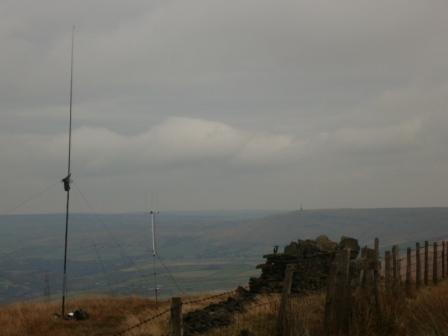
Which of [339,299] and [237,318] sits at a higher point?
[339,299]

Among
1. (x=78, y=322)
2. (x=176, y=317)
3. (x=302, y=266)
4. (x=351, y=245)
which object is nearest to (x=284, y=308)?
(x=176, y=317)

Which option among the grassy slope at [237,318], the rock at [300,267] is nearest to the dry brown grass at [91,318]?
the grassy slope at [237,318]

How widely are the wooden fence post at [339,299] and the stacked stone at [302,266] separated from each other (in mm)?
8609

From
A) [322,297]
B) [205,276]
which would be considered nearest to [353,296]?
[322,297]

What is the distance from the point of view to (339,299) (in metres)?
11.1

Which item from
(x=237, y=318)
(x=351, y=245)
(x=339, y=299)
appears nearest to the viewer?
(x=339, y=299)

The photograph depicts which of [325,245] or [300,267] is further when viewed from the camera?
[325,245]

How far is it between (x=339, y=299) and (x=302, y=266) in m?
10.1

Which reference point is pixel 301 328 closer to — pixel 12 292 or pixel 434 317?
pixel 434 317

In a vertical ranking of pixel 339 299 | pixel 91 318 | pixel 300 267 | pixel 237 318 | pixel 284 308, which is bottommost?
pixel 91 318

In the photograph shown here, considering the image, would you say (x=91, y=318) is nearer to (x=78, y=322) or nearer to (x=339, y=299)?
(x=78, y=322)

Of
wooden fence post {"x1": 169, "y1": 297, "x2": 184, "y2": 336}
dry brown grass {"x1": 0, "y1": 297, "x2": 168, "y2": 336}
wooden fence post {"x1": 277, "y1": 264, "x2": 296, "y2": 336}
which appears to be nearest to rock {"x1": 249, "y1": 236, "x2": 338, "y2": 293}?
dry brown grass {"x1": 0, "y1": 297, "x2": 168, "y2": 336}

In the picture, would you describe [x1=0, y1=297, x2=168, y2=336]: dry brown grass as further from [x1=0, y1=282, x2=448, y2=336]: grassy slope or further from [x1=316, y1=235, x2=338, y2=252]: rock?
[x1=316, y1=235, x2=338, y2=252]: rock

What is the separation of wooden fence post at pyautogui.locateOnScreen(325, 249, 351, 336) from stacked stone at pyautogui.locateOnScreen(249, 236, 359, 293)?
8609mm
